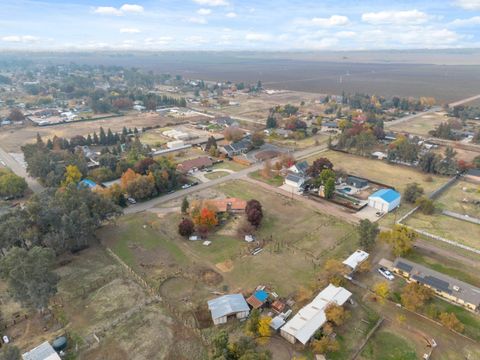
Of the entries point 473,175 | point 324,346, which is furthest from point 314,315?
point 473,175

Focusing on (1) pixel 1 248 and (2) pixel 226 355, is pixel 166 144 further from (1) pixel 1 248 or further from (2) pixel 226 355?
(2) pixel 226 355

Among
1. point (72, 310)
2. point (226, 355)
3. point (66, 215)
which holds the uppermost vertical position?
point (66, 215)

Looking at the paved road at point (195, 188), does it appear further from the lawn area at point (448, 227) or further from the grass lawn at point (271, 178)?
the lawn area at point (448, 227)

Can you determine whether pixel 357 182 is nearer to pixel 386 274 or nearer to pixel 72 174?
pixel 386 274

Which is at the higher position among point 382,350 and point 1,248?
point 1,248

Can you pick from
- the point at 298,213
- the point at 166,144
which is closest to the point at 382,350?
the point at 298,213
